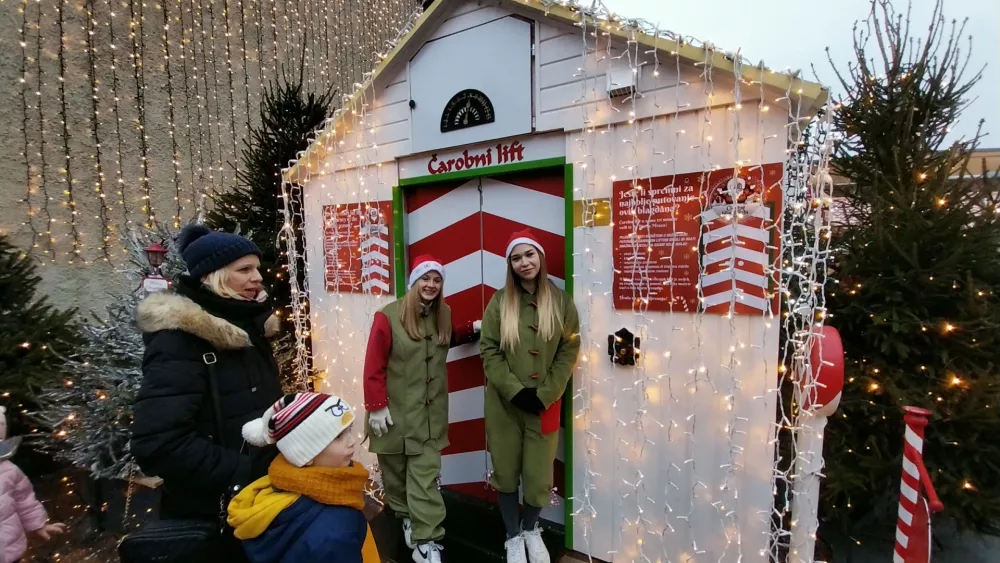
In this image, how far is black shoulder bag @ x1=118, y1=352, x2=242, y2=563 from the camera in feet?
5.00

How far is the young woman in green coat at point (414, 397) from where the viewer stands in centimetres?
280

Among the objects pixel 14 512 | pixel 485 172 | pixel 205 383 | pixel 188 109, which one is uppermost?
pixel 188 109

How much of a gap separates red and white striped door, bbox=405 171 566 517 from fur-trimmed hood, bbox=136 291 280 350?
6.10 feet

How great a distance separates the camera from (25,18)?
4500 millimetres

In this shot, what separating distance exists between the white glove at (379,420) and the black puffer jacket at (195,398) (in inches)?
37.4

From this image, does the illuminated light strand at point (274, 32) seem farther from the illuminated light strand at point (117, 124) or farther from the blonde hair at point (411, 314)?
the blonde hair at point (411, 314)

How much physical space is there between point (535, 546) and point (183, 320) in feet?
7.52

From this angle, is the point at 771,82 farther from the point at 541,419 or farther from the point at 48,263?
the point at 48,263

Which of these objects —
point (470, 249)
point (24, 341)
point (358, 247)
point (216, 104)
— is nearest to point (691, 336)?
point (470, 249)

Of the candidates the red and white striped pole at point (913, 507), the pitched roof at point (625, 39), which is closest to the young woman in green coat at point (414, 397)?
the pitched roof at point (625, 39)

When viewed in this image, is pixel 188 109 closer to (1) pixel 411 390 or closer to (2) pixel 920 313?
(1) pixel 411 390

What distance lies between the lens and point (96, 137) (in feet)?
16.4

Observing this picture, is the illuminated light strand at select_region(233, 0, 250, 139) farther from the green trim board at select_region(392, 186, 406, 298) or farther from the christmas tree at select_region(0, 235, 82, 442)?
the green trim board at select_region(392, 186, 406, 298)

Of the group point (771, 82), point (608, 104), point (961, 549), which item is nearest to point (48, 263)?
point (608, 104)
